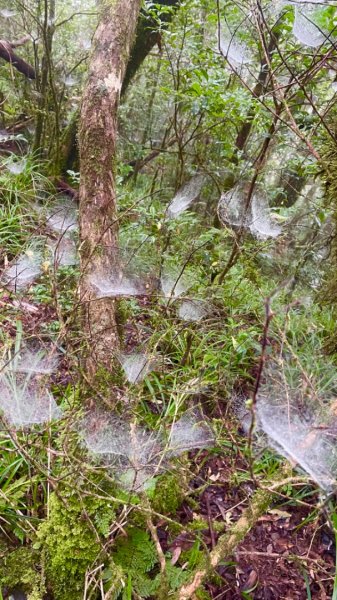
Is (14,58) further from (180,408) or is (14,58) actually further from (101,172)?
(180,408)

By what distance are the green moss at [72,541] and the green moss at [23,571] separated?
45mm

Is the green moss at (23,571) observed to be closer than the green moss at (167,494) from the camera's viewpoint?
Yes

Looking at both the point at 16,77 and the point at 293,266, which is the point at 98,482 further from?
the point at 16,77

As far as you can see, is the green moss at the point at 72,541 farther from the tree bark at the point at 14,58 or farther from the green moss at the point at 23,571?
the tree bark at the point at 14,58

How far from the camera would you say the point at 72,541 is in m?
1.55

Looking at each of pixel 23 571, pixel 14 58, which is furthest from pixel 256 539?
pixel 14 58

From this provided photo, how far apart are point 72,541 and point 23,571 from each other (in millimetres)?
225

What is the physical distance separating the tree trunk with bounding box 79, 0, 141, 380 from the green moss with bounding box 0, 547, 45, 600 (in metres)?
0.85

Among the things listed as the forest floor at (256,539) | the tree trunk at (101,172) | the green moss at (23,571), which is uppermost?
the tree trunk at (101,172)

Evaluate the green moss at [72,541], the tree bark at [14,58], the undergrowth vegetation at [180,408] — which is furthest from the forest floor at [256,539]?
the tree bark at [14,58]

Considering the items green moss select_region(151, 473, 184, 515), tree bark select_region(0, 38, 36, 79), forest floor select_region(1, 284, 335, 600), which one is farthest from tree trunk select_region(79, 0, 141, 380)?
tree bark select_region(0, 38, 36, 79)

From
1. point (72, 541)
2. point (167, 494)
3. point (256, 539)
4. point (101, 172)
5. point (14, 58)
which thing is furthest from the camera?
point (14, 58)

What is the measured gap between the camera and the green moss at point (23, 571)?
5.01 feet

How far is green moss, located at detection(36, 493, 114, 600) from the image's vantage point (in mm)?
1542
